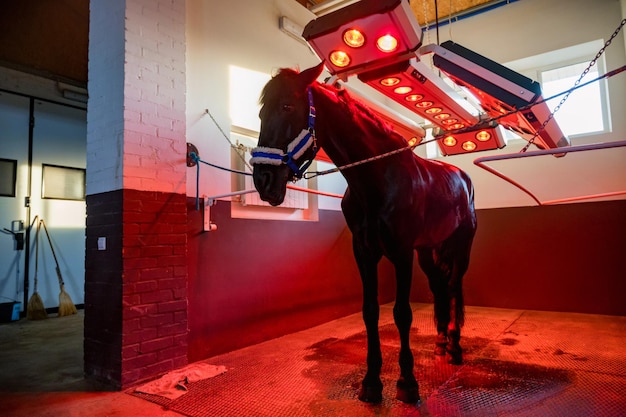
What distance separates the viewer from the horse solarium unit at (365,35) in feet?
6.29

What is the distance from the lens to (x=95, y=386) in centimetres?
239

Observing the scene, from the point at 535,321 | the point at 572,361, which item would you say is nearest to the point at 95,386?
the point at 572,361

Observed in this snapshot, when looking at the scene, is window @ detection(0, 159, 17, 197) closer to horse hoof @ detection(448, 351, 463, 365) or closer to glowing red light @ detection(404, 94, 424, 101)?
glowing red light @ detection(404, 94, 424, 101)

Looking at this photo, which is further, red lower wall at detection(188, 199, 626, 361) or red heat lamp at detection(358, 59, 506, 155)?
red lower wall at detection(188, 199, 626, 361)

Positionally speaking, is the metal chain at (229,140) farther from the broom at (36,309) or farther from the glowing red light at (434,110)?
the broom at (36,309)

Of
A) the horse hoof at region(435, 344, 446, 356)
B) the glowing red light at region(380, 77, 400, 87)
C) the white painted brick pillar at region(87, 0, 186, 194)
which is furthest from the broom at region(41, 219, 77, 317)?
the glowing red light at region(380, 77, 400, 87)

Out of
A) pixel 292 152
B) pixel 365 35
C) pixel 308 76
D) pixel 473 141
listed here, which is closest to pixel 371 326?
pixel 292 152

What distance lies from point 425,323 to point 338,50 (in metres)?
2.89

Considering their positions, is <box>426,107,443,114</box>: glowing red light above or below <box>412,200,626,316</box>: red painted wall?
above

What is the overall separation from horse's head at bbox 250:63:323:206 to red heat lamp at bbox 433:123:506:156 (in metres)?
2.04

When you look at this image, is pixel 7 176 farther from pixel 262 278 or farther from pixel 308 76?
pixel 308 76

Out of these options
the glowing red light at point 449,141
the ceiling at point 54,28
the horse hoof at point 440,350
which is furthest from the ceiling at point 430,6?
the horse hoof at point 440,350

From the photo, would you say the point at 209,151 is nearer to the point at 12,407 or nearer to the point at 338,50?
the point at 338,50

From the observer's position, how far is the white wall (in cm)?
307
